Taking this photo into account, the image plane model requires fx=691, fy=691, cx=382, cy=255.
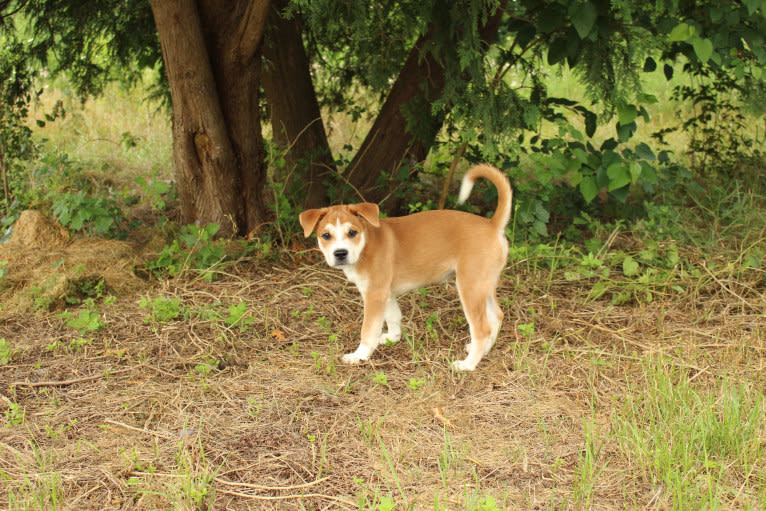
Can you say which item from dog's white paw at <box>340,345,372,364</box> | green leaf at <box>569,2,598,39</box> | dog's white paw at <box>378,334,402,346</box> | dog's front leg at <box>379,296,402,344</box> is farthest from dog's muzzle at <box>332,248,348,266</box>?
green leaf at <box>569,2,598,39</box>

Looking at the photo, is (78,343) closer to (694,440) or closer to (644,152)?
(694,440)

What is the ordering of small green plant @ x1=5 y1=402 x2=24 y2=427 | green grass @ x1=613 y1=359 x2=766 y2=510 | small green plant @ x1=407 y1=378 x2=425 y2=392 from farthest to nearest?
small green plant @ x1=407 y1=378 x2=425 y2=392 < small green plant @ x1=5 y1=402 x2=24 y2=427 < green grass @ x1=613 y1=359 x2=766 y2=510

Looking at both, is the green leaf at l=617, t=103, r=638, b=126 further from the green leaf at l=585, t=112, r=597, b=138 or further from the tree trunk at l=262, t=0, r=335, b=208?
the tree trunk at l=262, t=0, r=335, b=208

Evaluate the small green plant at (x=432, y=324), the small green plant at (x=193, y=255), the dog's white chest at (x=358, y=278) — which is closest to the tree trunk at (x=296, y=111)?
the small green plant at (x=193, y=255)

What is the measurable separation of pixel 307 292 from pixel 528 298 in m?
1.59

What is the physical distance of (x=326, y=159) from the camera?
6.61 meters

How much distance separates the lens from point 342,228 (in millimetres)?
3795

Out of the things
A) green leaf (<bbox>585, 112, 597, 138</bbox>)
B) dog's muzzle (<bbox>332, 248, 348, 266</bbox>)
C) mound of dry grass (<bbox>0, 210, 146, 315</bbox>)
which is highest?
green leaf (<bbox>585, 112, 597, 138</bbox>)

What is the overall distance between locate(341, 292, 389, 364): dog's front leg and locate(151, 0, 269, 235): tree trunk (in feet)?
6.76

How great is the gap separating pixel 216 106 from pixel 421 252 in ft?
7.64

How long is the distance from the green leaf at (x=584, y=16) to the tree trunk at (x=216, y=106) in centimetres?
221

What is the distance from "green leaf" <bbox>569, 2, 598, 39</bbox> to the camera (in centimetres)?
414

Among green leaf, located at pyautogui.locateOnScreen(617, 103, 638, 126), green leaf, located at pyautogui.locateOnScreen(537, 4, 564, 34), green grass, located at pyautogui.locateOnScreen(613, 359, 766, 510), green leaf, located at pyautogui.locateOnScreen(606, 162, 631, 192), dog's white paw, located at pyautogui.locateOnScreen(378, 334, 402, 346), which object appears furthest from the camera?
green leaf, located at pyautogui.locateOnScreen(606, 162, 631, 192)

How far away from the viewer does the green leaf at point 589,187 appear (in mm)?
5199
